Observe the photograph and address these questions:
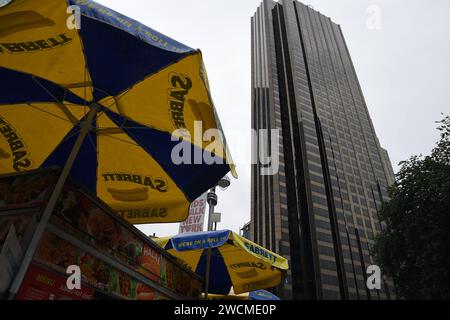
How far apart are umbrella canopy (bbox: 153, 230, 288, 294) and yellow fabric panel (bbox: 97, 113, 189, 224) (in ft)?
5.09

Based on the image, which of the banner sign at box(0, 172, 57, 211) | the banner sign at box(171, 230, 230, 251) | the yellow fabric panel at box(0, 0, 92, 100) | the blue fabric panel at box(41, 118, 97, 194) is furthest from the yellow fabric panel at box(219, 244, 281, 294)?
the yellow fabric panel at box(0, 0, 92, 100)

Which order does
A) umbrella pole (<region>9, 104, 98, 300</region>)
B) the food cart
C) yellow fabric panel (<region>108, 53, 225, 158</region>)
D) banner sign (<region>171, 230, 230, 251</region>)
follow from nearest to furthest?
1. umbrella pole (<region>9, 104, 98, 300</region>)
2. the food cart
3. yellow fabric panel (<region>108, 53, 225, 158</region>)
4. banner sign (<region>171, 230, 230, 251</region>)

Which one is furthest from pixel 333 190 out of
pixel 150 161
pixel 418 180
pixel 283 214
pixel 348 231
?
pixel 150 161

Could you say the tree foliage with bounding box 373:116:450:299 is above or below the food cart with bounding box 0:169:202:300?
above

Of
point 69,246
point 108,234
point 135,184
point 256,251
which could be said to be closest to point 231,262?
point 256,251

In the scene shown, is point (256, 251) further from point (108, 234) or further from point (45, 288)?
point (45, 288)

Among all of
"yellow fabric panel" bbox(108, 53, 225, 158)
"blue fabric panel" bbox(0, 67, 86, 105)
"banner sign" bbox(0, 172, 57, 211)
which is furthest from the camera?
"blue fabric panel" bbox(0, 67, 86, 105)

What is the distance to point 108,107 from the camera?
11.6 ft

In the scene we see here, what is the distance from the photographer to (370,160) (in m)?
102

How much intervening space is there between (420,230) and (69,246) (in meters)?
17.3

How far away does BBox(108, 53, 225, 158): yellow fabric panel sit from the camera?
9.78 ft

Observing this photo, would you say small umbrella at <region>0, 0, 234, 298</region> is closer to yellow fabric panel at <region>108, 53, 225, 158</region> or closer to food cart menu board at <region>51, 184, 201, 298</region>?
yellow fabric panel at <region>108, 53, 225, 158</region>

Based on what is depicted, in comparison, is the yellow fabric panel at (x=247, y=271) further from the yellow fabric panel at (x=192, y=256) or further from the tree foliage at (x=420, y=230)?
the tree foliage at (x=420, y=230)

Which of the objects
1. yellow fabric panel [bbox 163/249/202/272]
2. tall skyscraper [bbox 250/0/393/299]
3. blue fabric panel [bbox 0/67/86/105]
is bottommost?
yellow fabric panel [bbox 163/249/202/272]
